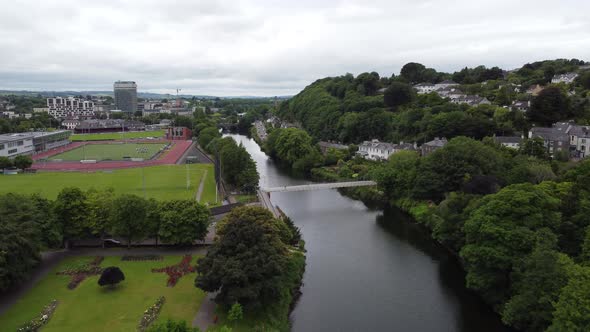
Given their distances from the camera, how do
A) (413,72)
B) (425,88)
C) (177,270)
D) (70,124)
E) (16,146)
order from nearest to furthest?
(177,270) < (16,146) < (425,88) < (413,72) < (70,124)

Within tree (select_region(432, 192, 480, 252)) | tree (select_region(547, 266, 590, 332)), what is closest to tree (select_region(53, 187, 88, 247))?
tree (select_region(432, 192, 480, 252))

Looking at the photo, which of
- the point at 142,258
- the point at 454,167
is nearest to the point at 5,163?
the point at 142,258

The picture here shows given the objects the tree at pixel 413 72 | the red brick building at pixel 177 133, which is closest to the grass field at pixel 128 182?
the red brick building at pixel 177 133

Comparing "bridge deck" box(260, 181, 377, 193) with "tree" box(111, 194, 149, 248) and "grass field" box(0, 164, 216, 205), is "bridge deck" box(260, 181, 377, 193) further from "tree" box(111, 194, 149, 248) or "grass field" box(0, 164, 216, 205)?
"tree" box(111, 194, 149, 248)

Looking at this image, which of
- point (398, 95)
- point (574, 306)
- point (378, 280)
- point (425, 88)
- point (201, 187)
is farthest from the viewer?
point (425, 88)

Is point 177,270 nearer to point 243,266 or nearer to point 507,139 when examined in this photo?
point 243,266

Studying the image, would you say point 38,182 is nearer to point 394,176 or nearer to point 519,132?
point 394,176
